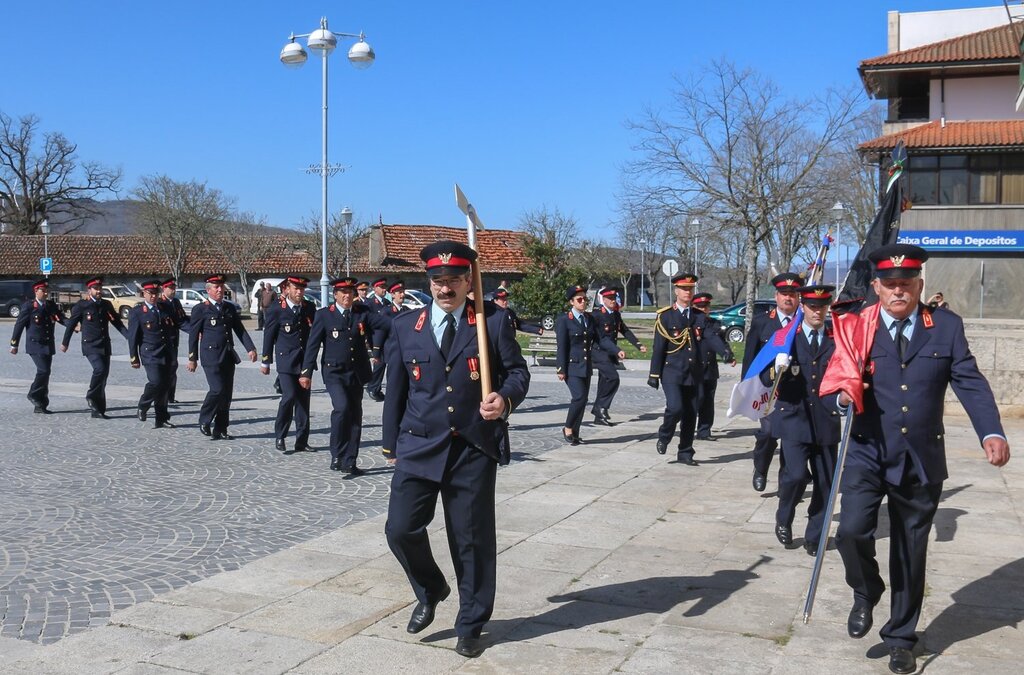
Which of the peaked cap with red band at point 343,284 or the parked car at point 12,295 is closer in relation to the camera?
the peaked cap with red band at point 343,284

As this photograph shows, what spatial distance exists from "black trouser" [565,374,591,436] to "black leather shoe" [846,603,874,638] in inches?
264

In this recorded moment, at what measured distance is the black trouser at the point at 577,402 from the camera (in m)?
11.9

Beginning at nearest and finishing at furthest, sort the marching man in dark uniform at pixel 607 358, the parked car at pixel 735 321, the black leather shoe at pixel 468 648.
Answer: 1. the black leather shoe at pixel 468 648
2. the marching man in dark uniform at pixel 607 358
3. the parked car at pixel 735 321

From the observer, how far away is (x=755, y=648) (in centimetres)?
501

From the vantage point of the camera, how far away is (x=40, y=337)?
14750 mm

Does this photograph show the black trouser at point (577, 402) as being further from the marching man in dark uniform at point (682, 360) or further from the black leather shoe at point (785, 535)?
the black leather shoe at point (785, 535)

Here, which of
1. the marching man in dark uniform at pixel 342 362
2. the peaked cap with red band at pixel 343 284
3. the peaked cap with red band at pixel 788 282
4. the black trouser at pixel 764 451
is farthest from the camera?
the peaked cap with red band at pixel 343 284

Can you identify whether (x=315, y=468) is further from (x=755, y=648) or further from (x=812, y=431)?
(x=755, y=648)

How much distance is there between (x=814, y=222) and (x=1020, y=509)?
3901 cm

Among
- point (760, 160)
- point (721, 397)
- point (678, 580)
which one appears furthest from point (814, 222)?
point (678, 580)

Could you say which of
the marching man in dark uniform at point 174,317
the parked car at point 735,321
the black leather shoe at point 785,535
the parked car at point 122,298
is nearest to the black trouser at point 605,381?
the marching man in dark uniform at point 174,317

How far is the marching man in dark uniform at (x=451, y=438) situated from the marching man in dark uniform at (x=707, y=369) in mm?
5660

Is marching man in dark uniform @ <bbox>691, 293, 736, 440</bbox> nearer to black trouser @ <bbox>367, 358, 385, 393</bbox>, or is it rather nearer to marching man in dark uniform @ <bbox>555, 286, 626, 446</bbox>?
marching man in dark uniform @ <bbox>555, 286, 626, 446</bbox>

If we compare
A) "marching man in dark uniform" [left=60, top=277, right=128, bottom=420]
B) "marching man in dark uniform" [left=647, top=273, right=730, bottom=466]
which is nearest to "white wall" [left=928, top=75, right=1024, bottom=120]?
"marching man in dark uniform" [left=647, top=273, right=730, bottom=466]
